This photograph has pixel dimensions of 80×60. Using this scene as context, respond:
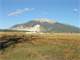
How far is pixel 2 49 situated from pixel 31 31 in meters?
0.98

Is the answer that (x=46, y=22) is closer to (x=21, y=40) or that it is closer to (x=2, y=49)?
(x=21, y=40)

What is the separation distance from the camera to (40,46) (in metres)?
5.55

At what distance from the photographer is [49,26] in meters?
6.02

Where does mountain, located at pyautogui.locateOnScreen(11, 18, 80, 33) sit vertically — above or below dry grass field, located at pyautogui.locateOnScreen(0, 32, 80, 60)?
above

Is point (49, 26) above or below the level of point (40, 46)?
above

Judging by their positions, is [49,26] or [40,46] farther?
[49,26]

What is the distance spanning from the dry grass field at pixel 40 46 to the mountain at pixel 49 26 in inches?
7.3

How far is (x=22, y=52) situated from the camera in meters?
5.53

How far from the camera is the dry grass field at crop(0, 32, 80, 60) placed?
5367 millimetres

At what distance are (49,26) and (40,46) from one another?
0.77m

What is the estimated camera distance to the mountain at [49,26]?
563cm

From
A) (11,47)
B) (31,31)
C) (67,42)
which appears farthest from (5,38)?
(67,42)

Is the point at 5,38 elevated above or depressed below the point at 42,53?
above

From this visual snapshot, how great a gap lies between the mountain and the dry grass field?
186 millimetres
